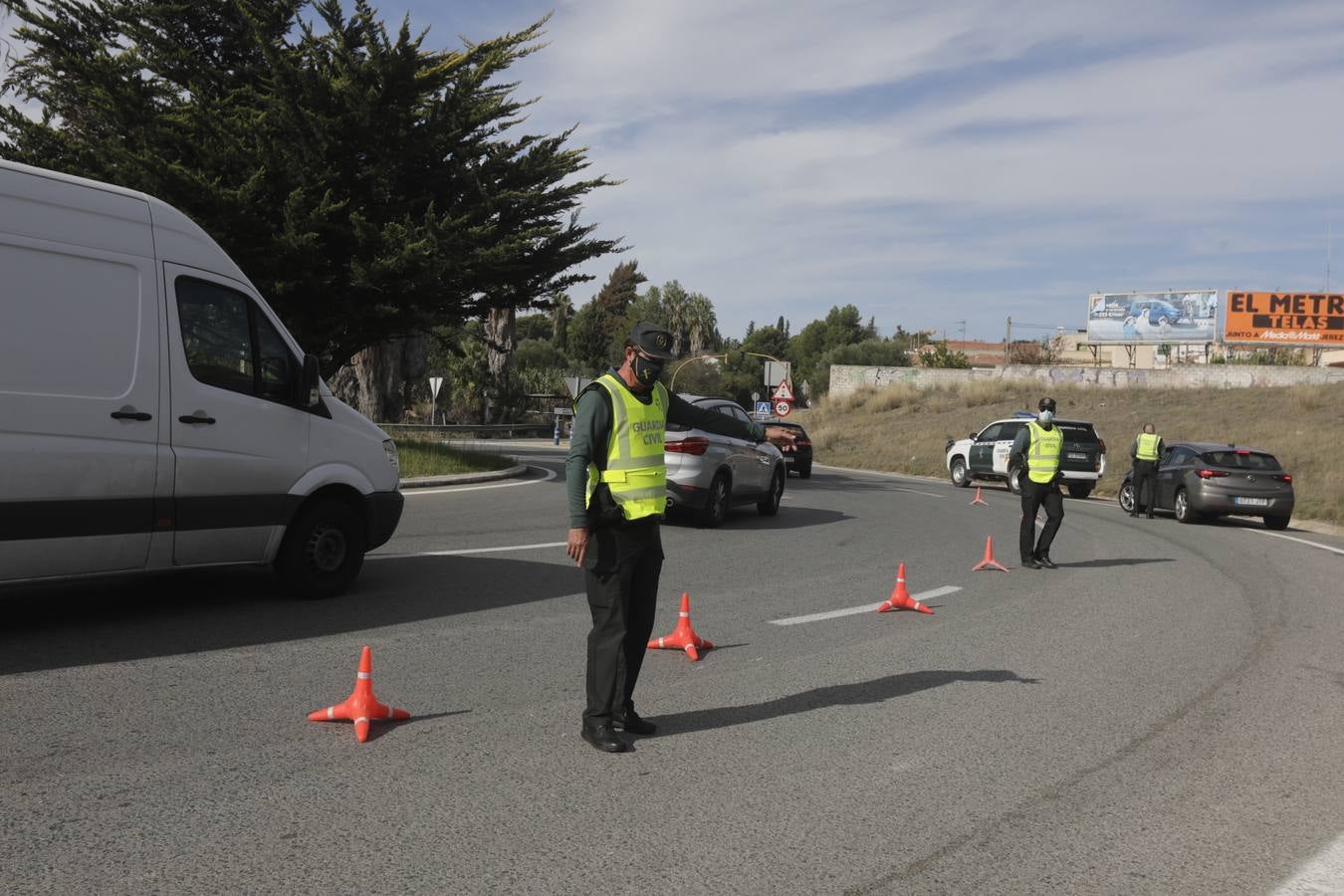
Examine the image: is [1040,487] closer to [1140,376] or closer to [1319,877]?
[1319,877]

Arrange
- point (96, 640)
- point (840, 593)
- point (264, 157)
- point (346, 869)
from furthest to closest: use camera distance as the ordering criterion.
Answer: point (264, 157), point (840, 593), point (96, 640), point (346, 869)

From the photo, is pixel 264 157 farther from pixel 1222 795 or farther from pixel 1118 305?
pixel 1118 305

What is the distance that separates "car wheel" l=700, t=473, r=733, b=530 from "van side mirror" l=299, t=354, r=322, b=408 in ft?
24.6

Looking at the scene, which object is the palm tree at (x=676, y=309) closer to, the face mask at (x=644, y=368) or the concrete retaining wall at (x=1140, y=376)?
the concrete retaining wall at (x=1140, y=376)

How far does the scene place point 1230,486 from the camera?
67.7ft

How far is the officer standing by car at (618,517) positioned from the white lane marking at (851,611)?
10.8 feet

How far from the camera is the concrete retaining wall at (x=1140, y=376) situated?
58.5 meters

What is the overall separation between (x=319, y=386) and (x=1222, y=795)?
20.6 ft

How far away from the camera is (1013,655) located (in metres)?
A: 7.80

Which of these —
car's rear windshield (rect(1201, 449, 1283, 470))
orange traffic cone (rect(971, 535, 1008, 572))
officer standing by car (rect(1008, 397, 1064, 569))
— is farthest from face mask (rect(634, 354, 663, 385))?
car's rear windshield (rect(1201, 449, 1283, 470))

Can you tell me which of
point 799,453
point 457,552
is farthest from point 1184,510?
point 457,552

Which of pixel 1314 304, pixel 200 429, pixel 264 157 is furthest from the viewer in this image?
pixel 1314 304

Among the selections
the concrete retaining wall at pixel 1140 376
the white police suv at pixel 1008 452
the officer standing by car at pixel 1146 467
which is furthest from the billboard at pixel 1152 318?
the officer standing by car at pixel 1146 467

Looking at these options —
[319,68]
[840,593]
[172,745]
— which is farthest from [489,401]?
[172,745]
